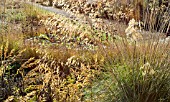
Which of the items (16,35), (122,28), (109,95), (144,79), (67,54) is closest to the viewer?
(144,79)

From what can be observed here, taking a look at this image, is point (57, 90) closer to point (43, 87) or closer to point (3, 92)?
point (43, 87)

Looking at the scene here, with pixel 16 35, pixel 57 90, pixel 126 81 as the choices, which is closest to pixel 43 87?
pixel 57 90

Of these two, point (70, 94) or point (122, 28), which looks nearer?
point (70, 94)

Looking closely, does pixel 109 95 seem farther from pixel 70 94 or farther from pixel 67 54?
pixel 67 54

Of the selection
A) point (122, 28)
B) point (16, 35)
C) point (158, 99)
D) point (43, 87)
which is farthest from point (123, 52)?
point (16, 35)

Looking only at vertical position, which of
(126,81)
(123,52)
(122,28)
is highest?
(122,28)

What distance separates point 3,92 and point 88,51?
1.67 metres

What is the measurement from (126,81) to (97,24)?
0.97m

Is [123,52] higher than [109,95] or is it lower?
higher

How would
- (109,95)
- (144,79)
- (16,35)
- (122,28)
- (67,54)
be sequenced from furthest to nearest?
(16,35)
(67,54)
(122,28)
(109,95)
(144,79)

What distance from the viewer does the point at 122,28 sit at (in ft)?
13.2

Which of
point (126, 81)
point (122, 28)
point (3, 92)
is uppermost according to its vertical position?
point (122, 28)

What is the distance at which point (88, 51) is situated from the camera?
5.07m

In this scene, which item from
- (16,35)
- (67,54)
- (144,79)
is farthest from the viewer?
(16,35)
